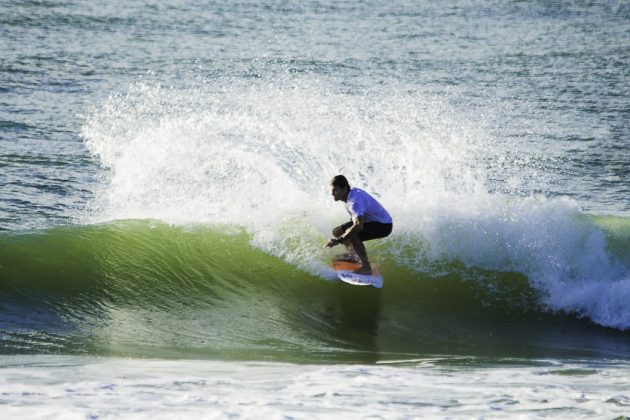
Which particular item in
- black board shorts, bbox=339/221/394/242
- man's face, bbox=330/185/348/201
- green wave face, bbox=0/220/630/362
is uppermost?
man's face, bbox=330/185/348/201

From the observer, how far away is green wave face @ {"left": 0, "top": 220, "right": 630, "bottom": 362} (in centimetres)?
1081

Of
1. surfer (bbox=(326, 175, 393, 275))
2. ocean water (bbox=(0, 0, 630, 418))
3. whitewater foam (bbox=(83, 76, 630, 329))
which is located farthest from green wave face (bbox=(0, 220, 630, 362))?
surfer (bbox=(326, 175, 393, 275))

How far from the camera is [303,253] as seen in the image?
1324 centimetres

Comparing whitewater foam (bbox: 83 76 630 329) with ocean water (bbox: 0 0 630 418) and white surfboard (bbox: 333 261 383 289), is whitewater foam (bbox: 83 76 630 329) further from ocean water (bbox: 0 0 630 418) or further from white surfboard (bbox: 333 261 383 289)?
white surfboard (bbox: 333 261 383 289)

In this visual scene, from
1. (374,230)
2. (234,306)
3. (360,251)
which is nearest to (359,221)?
(374,230)

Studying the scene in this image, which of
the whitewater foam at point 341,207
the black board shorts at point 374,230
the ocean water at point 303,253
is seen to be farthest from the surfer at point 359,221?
the whitewater foam at point 341,207

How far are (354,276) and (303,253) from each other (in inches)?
49.2

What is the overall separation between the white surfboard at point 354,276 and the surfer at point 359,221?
0.08m

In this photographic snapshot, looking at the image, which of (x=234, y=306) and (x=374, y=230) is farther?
(x=234, y=306)

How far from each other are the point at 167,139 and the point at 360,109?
832 centimetres

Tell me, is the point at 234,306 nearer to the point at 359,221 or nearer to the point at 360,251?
the point at 360,251

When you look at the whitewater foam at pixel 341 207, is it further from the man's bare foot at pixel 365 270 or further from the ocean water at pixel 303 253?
the man's bare foot at pixel 365 270

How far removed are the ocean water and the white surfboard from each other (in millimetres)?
308

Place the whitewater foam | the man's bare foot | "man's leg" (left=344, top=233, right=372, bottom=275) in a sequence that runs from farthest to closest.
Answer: the whitewater foam, the man's bare foot, "man's leg" (left=344, top=233, right=372, bottom=275)
